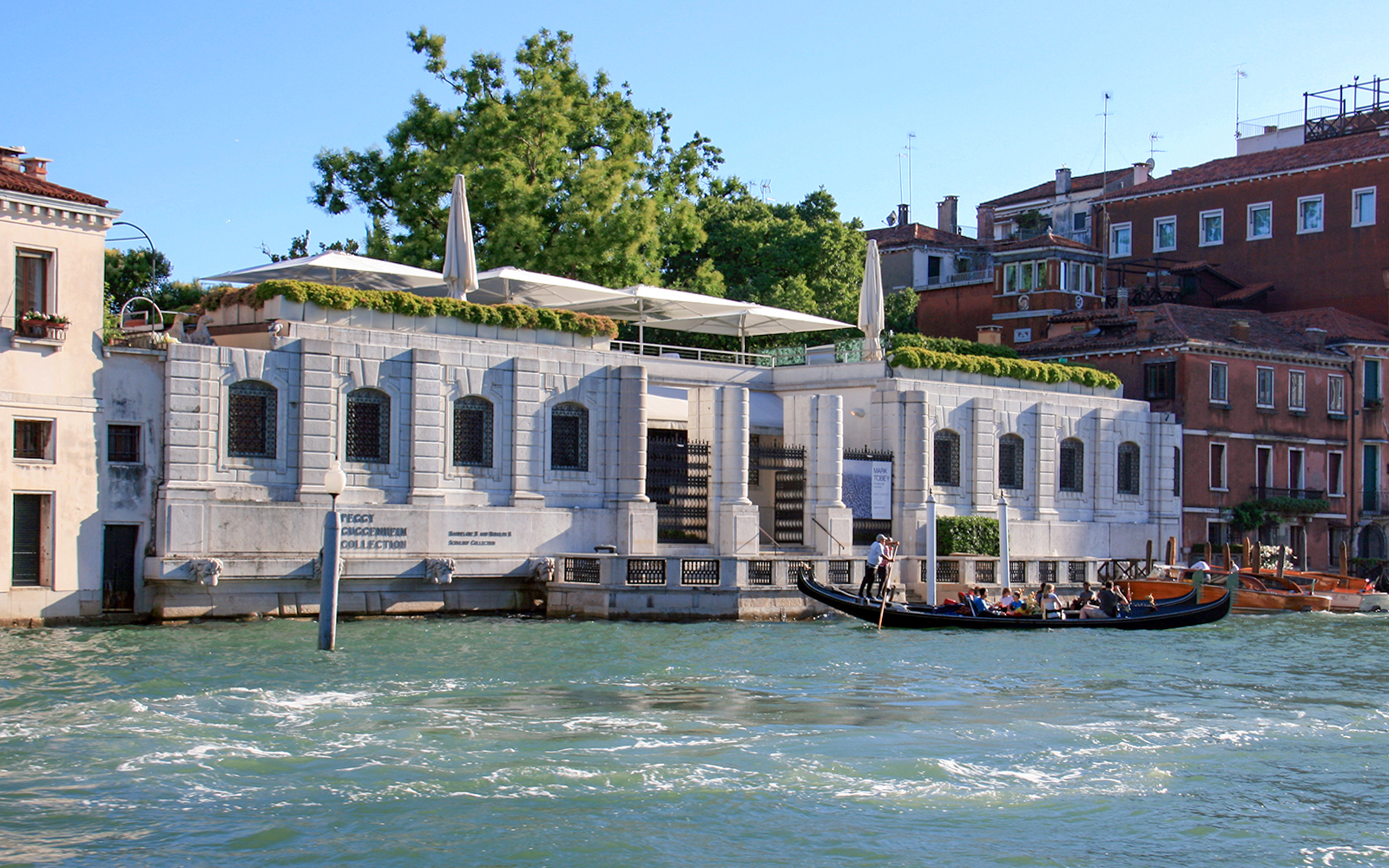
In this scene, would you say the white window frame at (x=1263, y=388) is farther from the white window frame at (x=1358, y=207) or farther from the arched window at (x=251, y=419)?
the arched window at (x=251, y=419)

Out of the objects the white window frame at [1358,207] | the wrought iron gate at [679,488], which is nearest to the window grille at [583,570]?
the wrought iron gate at [679,488]

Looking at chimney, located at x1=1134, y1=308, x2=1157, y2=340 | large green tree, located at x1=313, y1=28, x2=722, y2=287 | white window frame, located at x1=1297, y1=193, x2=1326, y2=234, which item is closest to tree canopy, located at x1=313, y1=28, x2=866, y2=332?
large green tree, located at x1=313, y1=28, x2=722, y2=287

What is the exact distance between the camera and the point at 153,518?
2619 cm

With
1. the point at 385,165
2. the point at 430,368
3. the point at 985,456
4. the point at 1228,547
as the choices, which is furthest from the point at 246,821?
the point at 1228,547

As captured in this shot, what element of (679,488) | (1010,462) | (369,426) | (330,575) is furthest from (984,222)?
(330,575)

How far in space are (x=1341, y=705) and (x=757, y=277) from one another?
29.7 metres

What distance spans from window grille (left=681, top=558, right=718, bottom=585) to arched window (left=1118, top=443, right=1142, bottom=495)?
16521mm

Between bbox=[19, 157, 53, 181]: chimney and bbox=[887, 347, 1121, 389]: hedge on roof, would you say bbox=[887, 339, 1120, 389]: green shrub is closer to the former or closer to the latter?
bbox=[887, 347, 1121, 389]: hedge on roof

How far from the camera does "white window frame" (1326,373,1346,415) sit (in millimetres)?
47406

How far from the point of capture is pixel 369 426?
94.2 ft

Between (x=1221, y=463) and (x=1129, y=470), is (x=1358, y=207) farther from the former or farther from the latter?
(x=1129, y=470)

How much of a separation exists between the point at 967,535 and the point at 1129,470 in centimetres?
799

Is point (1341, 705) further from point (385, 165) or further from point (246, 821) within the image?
point (385, 165)

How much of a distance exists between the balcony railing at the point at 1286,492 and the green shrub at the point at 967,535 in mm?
12203
